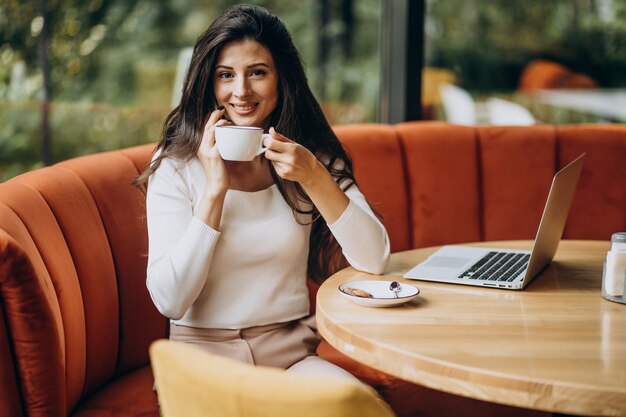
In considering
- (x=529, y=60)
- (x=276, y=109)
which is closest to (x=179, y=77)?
(x=276, y=109)

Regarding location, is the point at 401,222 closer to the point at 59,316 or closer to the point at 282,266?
the point at 282,266

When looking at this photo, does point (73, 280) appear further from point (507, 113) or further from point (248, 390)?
point (507, 113)

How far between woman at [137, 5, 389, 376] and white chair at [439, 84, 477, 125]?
→ 177 centimetres

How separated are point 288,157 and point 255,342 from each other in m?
0.43

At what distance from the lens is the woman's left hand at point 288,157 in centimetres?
165

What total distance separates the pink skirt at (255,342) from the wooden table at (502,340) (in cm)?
21

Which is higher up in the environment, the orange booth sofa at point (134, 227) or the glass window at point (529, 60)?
the glass window at point (529, 60)

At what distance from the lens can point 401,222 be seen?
271 centimetres

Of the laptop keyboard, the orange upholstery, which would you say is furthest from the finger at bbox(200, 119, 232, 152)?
the orange upholstery

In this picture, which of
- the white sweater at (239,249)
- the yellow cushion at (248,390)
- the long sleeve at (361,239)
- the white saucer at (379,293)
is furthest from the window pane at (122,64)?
the yellow cushion at (248,390)

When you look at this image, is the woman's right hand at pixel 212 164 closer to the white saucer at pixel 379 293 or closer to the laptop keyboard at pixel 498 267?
the white saucer at pixel 379 293

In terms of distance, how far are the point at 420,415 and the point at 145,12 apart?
8.00 ft

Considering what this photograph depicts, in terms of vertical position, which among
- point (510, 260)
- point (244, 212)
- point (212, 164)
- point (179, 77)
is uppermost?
point (179, 77)

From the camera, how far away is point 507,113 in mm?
3676
